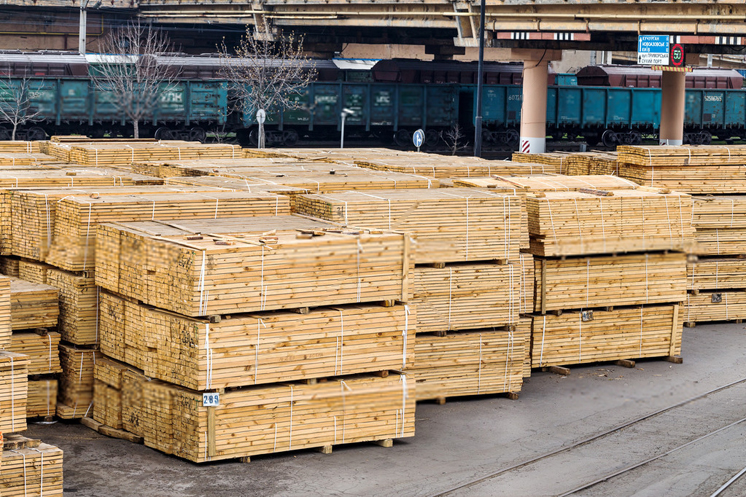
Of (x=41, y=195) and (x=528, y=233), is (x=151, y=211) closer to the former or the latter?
(x=41, y=195)

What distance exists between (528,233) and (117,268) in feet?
19.9

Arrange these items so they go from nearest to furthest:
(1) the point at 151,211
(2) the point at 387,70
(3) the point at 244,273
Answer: (3) the point at 244,273
(1) the point at 151,211
(2) the point at 387,70

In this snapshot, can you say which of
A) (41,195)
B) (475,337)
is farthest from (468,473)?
(41,195)

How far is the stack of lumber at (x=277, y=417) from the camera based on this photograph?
11578mm

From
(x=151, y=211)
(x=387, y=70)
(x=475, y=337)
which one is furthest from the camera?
(x=387, y=70)

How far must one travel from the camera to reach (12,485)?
10.2 m

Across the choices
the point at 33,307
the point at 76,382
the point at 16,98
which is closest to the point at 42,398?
the point at 76,382

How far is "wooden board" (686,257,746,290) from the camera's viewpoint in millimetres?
19359

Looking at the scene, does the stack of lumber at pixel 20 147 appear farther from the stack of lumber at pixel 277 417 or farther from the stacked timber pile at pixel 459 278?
the stack of lumber at pixel 277 417

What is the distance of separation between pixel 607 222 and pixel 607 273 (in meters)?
0.78

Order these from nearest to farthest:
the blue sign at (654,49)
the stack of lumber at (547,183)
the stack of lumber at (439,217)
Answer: the stack of lumber at (439,217) < the stack of lumber at (547,183) < the blue sign at (654,49)

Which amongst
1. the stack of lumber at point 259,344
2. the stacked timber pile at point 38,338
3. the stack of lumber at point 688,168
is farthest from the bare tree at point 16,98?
the stack of lumber at point 259,344

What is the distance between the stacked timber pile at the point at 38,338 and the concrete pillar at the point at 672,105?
32895 millimetres

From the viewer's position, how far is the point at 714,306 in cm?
1981
